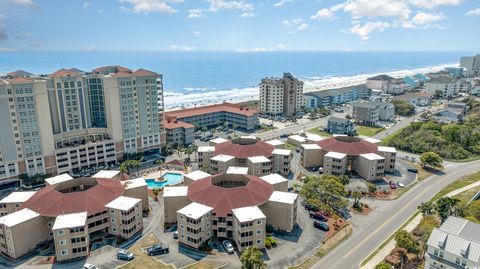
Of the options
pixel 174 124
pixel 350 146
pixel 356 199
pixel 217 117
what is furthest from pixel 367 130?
pixel 174 124

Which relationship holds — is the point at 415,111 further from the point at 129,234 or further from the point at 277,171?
the point at 129,234

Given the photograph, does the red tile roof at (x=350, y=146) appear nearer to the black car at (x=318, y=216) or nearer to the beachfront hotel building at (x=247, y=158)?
the beachfront hotel building at (x=247, y=158)

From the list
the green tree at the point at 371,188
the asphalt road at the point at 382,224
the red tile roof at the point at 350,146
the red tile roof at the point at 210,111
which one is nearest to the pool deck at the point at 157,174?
the red tile roof at the point at 210,111

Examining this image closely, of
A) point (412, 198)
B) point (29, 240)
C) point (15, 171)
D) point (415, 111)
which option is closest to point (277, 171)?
point (412, 198)

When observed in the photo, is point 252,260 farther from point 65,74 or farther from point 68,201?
point 65,74

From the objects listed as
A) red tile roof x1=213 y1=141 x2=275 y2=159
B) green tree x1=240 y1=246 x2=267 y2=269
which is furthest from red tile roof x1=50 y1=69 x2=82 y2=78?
green tree x1=240 y1=246 x2=267 y2=269

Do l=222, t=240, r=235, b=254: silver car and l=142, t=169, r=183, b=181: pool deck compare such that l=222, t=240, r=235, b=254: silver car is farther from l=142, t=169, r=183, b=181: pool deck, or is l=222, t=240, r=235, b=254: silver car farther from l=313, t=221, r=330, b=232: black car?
l=142, t=169, r=183, b=181: pool deck

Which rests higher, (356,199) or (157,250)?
(356,199)

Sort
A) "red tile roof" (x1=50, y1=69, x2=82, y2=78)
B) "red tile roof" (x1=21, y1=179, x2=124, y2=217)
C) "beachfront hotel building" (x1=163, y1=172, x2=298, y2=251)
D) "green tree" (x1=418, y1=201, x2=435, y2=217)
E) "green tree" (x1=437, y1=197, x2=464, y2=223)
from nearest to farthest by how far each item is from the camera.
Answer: "beachfront hotel building" (x1=163, y1=172, x2=298, y2=251)
"red tile roof" (x1=21, y1=179, x2=124, y2=217)
"green tree" (x1=437, y1=197, x2=464, y2=223)
"green tree" (x1=418, y1=201, x2=435, y2=217)
"red tile roof" (x1=50, y1=69, x2=82, y2=78)
